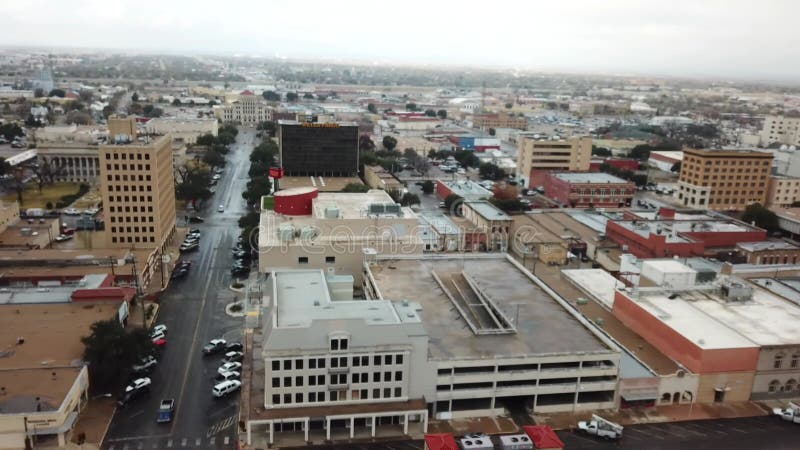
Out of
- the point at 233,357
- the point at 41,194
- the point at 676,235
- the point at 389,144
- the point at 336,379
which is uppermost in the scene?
the point at 389,144

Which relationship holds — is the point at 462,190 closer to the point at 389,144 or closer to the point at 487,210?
the point at 487,210

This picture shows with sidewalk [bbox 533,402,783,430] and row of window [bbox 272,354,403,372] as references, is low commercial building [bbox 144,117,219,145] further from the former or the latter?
sidewalk [bbox 533,402,783,430]

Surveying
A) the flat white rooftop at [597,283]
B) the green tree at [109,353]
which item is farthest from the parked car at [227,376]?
the flat white rooftop at [597,283]

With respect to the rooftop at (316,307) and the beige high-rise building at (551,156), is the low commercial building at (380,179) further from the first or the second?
the rooftop at (316,307)

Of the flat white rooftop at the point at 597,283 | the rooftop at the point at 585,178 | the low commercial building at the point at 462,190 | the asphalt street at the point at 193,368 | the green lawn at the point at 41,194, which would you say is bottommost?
the asphalt street at the point at 193,368

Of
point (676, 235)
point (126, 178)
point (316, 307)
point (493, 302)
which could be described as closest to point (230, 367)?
point (316, 307)
